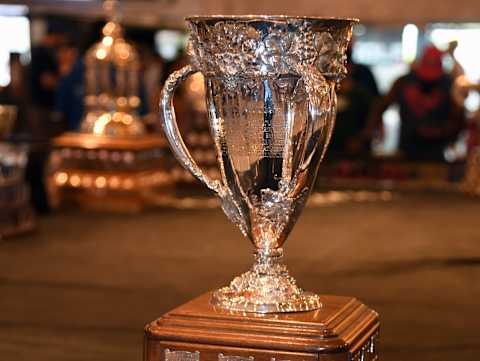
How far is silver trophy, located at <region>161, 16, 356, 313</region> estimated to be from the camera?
105 inches

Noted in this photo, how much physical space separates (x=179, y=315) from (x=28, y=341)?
147 centimetres

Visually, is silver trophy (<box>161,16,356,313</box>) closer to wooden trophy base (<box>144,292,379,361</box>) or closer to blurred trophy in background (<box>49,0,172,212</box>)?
wooden trophy base (<box>144,292,379,361</box>)

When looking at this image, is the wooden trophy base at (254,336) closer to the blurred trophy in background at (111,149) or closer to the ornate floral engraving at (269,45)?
the ornate floral engraving at (269,45)

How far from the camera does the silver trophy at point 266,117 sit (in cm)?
266

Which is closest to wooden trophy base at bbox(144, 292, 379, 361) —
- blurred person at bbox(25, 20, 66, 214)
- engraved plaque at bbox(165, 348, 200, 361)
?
engraved plaque at bbox(165, 348, 200, 361)

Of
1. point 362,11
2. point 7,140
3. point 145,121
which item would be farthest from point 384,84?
point 7,140

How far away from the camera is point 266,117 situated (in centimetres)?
271

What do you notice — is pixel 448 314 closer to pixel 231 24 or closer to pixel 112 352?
pixel 112 352

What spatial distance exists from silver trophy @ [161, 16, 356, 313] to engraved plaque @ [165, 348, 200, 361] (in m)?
0.15

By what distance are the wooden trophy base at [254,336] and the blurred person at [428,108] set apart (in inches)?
270

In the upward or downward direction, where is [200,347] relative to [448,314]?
upward

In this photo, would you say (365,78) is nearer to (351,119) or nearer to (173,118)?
(351,119)

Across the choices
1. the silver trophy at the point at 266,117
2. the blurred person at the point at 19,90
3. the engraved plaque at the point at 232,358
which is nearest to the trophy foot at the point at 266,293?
the silver trophy at the point at 266,117

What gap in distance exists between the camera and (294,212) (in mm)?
2805
